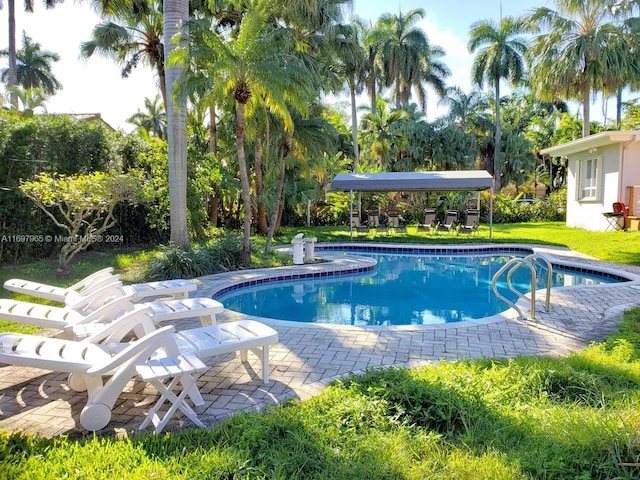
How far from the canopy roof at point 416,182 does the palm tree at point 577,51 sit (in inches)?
340

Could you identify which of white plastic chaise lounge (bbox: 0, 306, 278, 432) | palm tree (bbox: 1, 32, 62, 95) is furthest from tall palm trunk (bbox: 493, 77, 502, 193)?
palm tree (bbox: 1, 32, 62, 95)

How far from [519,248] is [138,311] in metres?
13.6

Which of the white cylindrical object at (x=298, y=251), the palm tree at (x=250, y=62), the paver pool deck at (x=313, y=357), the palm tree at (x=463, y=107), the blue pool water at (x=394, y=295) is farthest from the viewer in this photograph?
the palm tree at (x=463, y=107)

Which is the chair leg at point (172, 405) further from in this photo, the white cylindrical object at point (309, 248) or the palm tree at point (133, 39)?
the palm tree at point (133, 39)

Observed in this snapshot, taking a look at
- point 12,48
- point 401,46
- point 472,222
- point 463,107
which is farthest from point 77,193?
point 463,107

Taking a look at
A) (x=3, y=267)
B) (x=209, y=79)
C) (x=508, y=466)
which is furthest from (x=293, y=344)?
(x=3, y=267)

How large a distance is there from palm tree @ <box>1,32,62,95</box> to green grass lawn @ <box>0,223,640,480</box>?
1540 inches

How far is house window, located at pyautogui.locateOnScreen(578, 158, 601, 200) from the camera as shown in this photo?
683 inches

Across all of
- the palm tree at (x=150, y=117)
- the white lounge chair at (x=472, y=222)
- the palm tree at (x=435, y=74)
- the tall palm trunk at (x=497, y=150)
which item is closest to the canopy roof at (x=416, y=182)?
the white lounge chair at (x=472, y=222)

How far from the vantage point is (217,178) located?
559 inches

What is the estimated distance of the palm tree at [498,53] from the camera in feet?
104

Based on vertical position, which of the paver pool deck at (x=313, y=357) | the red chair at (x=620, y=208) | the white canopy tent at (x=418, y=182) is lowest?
the paver pool deck at (x=313, y=357)

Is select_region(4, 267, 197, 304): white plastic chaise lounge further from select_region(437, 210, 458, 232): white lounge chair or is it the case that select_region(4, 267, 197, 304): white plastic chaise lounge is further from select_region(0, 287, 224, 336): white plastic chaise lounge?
select_region(437, 210, 458, 232): white lounge chair

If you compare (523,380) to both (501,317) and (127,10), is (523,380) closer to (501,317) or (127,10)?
(501,317)
